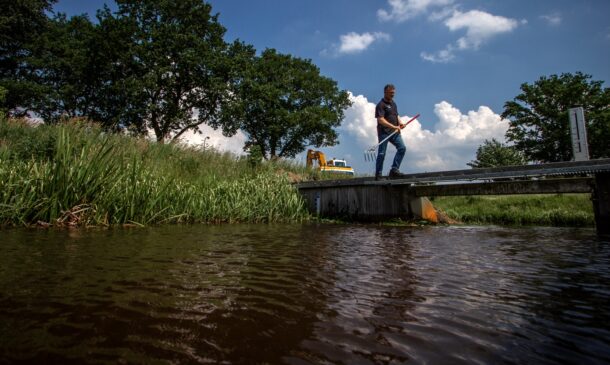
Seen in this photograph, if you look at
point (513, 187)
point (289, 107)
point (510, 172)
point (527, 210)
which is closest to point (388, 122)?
point (510, 172)

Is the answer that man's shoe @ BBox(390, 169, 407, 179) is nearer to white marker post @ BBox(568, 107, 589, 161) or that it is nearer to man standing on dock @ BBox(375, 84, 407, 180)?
man standing on dock @ BBox(375, 84, 407, 180)

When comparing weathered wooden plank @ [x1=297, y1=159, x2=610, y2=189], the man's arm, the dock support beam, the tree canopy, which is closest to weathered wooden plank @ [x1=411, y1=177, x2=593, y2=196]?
the dock support beam

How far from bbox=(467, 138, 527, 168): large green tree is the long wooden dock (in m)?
27.3

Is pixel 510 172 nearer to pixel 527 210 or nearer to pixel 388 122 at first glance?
pixel 388 122

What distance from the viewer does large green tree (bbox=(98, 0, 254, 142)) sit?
20625 millimetres

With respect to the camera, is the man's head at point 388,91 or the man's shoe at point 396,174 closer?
the man's head at point 388,91

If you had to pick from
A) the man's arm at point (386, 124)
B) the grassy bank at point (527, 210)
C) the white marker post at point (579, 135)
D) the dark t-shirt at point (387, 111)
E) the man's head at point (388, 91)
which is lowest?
the grassy bank at point (527, 210)

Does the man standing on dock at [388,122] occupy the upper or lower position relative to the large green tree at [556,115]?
lower

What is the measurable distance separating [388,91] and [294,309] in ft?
21.6

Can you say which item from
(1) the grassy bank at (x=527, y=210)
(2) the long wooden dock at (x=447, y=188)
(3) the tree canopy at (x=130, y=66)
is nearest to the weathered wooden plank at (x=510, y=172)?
(2) the long wooden dock at (x=447, y=188)

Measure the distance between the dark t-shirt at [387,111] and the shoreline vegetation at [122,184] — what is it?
10.5 feet

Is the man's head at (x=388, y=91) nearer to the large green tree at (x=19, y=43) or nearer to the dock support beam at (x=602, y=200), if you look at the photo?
the dock support beam at (x=602, y=200)

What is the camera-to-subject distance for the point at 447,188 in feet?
26.0

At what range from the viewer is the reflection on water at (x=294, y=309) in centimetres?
100
